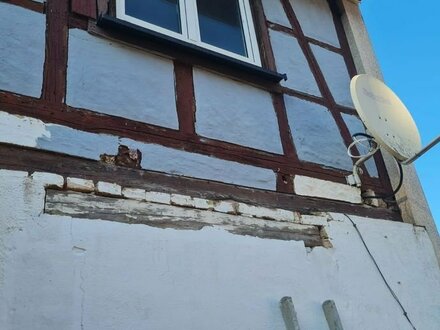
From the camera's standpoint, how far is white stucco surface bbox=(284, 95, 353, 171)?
3.38 m

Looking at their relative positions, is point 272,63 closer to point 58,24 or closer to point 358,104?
point 358,104

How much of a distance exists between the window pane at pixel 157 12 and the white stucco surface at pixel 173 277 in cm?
158

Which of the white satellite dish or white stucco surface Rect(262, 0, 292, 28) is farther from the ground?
white stucco surface Rect(262, 0, 292, 28)

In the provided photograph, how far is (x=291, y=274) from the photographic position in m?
Answer: 2.65

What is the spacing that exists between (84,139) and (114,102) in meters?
0.33

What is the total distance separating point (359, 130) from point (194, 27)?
157 cm

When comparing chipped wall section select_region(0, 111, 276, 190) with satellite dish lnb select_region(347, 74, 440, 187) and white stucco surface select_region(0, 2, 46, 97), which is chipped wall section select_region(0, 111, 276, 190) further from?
satellite dish lnb select_region(347, 74, 440, 187)

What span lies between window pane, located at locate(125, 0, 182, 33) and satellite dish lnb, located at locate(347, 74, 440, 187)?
135 centimetres

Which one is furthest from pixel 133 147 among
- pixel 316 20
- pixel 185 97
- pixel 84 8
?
pixel 316 20

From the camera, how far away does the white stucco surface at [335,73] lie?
394cm

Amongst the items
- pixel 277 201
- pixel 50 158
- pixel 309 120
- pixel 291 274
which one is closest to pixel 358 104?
pixel 309 120

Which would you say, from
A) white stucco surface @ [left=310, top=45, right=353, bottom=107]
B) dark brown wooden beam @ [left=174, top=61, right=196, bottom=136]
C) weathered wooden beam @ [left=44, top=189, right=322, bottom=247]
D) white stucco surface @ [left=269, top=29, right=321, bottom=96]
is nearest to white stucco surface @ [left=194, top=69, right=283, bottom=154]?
dark brown wooden beam @ [left=174, top=61, right=196, bottom=136]

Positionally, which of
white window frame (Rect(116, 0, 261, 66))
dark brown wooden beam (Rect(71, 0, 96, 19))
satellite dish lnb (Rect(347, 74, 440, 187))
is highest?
white window frame (Rect(116, 0, 261, 66))

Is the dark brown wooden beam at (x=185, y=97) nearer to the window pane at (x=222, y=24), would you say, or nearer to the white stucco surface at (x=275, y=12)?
the window pane at (x=222, y=24)
